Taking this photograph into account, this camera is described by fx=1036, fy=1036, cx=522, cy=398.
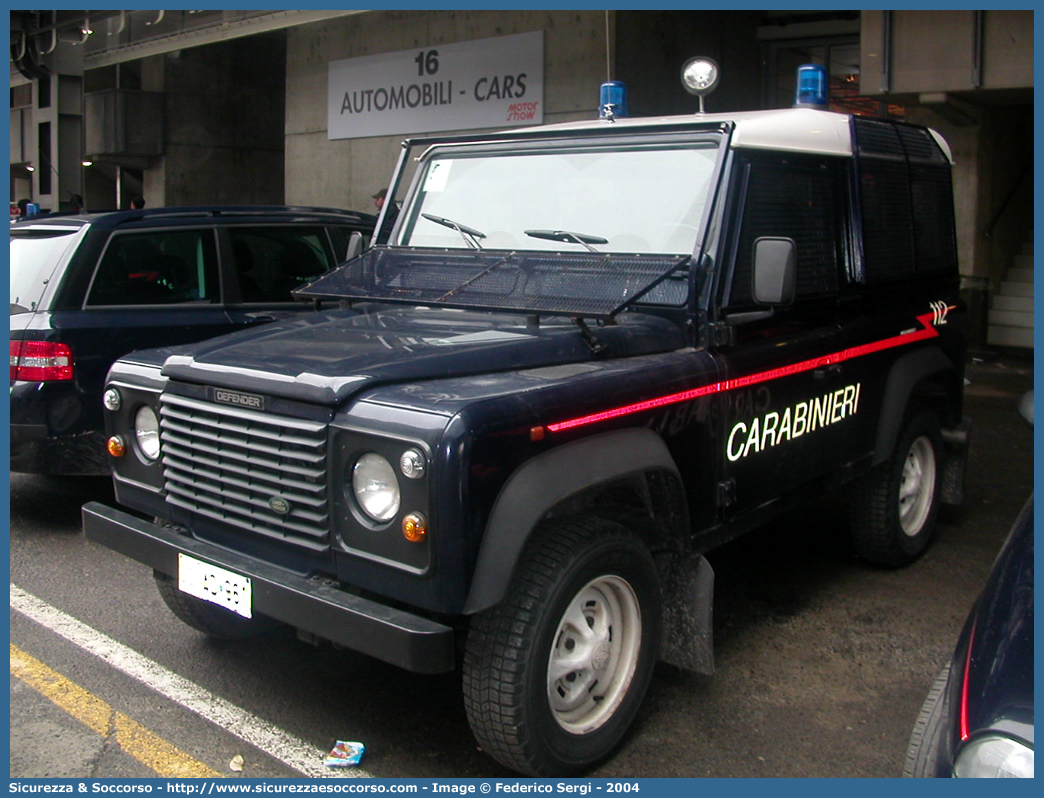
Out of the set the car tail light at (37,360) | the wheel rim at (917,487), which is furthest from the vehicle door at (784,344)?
the car tail light at (37,360)

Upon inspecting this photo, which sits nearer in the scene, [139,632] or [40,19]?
[139,632]

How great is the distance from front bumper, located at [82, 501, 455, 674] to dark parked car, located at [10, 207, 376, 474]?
2316 mm

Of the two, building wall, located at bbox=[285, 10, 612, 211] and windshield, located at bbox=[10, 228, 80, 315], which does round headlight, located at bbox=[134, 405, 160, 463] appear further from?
building wall, located at bbox=[285, 10, 612, 211]

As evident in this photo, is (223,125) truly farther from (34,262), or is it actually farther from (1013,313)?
(34,262)

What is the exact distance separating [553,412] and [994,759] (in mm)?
1533

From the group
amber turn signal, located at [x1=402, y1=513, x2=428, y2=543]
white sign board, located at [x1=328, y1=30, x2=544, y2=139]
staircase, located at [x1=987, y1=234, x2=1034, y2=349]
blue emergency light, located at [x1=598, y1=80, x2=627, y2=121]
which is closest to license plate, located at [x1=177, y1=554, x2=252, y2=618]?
amber turn signal, located at [x1=402, y1=513, x2=428, y2=543]

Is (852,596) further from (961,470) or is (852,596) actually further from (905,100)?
(905,100)

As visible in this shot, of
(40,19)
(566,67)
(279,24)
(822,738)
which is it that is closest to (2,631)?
(822,738)

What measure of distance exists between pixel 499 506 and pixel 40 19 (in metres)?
17.1

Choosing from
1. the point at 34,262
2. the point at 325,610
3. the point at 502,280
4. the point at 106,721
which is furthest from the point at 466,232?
the point at 34,262

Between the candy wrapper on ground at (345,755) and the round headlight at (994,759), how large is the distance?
201 centimetres

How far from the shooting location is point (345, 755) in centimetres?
344

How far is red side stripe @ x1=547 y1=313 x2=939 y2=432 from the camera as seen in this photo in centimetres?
326

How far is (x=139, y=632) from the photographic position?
4.53m
